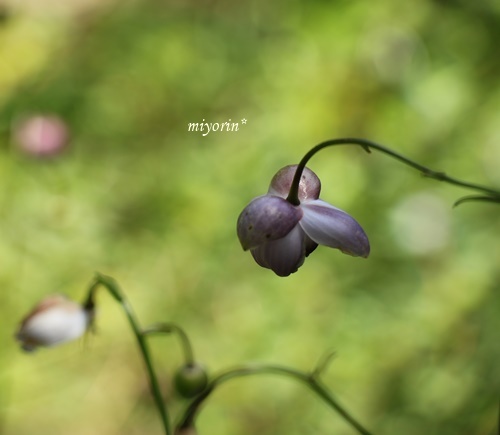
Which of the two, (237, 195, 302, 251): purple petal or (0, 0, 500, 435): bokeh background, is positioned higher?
(237, 195, 302, 251): purple petal

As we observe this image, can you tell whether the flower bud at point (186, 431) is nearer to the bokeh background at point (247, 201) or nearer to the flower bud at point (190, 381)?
the flower bud at point (190, 381)

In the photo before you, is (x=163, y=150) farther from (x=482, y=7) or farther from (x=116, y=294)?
(x=116, y=294)

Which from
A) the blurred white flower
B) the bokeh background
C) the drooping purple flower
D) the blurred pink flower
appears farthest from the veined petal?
the blurred pink flower

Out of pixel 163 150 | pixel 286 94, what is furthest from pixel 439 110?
pixel 163 150

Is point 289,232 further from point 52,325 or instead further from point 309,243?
point 52,325

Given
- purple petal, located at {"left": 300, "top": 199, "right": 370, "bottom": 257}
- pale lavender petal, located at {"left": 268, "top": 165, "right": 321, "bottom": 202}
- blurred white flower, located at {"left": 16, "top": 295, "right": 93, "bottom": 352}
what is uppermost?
pale lavender petal, located at {"left": 268, "top": 165, "right": 321, "bottom": 202}

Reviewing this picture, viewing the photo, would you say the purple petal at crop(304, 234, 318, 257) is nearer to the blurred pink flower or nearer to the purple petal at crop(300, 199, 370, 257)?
the purple petal at crop(300, 199, 370, 257)
